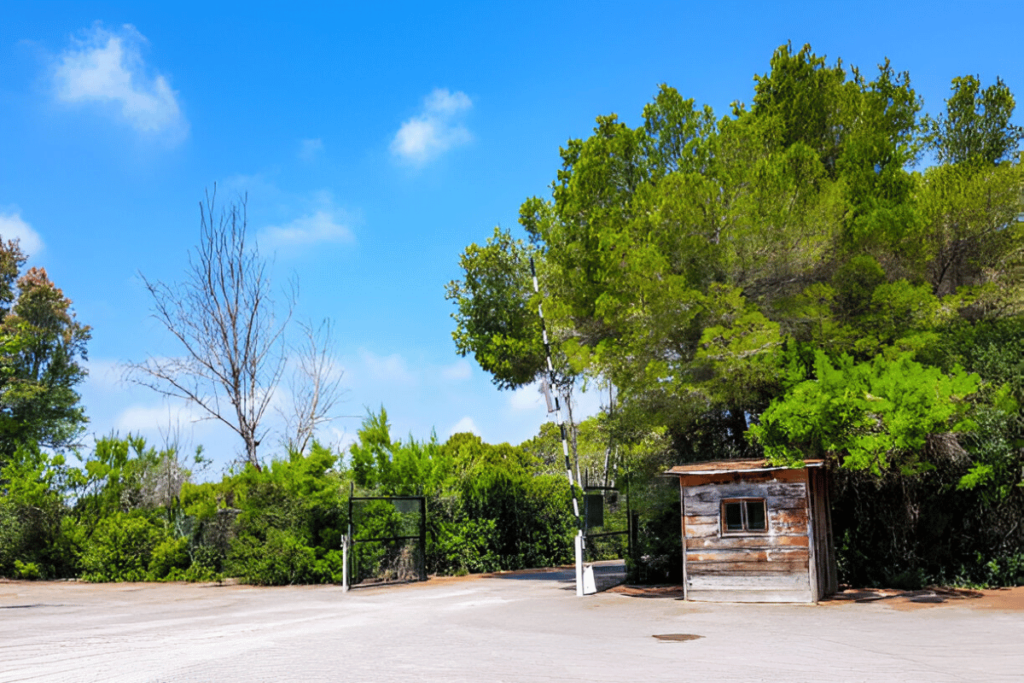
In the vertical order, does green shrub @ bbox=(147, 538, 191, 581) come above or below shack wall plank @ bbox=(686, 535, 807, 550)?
below

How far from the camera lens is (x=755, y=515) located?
15344mm

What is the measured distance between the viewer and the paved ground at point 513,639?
8039 mm

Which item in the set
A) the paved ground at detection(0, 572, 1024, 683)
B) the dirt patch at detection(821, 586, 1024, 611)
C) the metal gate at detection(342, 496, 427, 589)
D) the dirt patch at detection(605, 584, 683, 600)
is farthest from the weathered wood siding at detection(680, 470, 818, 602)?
the metal gate at detection(342, 496, 427, 589)

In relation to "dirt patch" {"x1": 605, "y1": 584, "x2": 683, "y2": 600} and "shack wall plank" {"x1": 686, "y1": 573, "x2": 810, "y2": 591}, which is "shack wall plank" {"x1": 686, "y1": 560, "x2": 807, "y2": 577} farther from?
"dirt patch" {"x1": 605, "y1": 584, "x2": 683, "y2": 600}

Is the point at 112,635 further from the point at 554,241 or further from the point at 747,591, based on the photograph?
the point at 554,241

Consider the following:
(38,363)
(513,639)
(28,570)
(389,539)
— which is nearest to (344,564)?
(389,539)

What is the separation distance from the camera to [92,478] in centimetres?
2831

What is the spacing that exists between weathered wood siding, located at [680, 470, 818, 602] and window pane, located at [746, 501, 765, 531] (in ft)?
0.44

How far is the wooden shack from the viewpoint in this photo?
48.8ft

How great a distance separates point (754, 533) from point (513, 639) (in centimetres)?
634

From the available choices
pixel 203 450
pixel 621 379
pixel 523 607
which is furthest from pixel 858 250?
pixel 203 450

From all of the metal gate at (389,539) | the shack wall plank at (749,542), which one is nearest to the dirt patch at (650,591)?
the shack wall plank at (749,542)

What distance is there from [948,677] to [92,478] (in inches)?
1088

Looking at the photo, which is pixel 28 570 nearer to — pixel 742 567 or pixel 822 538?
pixel 742 567
